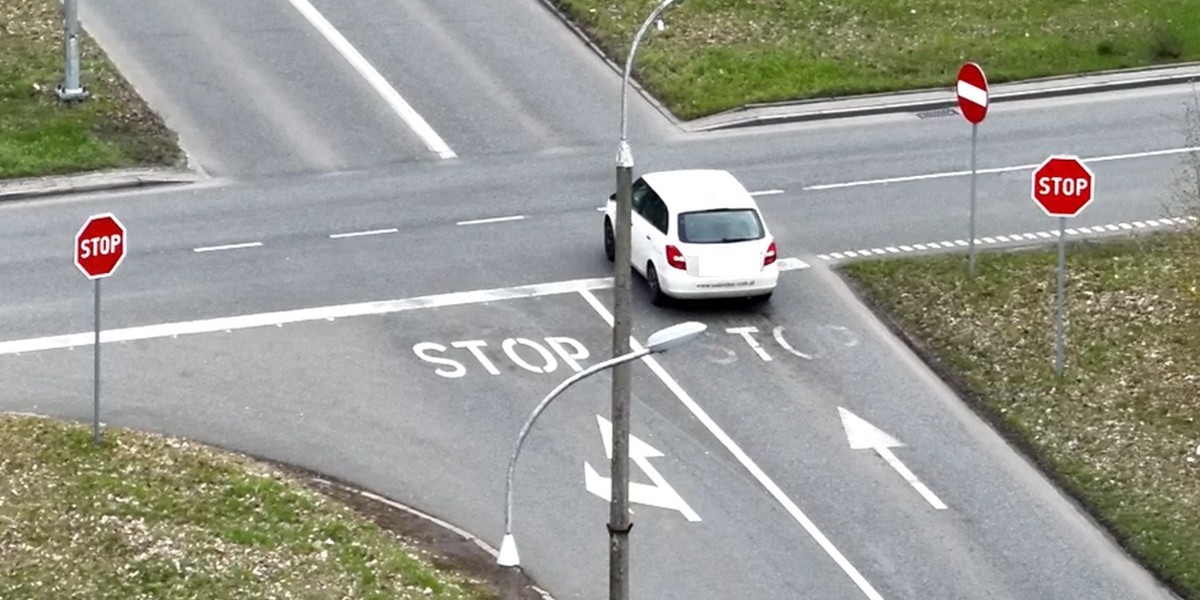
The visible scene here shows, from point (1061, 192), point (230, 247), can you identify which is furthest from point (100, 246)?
point (1061, 192)

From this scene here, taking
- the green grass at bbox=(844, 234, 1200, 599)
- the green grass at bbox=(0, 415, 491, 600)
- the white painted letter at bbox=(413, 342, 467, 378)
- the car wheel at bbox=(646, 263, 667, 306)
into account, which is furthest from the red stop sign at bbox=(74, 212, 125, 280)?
the green grass at bbox=(844, 234, 1200, 599)

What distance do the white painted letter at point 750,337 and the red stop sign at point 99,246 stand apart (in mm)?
7934

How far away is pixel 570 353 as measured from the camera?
28.3 metres

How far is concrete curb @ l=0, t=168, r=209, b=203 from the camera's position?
33.2 metres

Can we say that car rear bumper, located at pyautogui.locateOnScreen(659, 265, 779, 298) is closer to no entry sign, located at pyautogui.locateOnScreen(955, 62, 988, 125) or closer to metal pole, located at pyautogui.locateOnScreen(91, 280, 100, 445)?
no entry sign, located at pyautogui.locateOnScreen(955, 62, 988, 125)

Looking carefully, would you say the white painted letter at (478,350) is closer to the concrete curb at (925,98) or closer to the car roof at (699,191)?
the car roof at (699,191)

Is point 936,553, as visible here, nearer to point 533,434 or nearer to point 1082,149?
point 533,434

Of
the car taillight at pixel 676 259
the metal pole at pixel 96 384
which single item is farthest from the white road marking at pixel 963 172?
the metal pole at pixel 96 384

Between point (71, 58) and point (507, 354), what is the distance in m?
11.2

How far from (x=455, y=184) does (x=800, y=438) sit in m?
9.30

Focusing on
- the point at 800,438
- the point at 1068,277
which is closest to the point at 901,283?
the point at 1068,277

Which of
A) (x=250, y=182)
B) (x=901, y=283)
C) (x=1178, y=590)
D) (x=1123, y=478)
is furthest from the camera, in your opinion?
(x=250, y=182)

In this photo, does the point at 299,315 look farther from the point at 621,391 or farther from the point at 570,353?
the point at 621,391

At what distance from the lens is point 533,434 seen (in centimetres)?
2636
